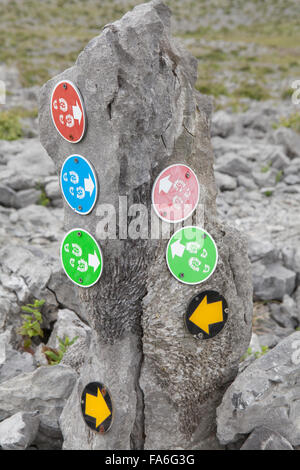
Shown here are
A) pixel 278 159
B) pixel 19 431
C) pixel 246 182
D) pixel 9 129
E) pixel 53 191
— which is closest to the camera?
pixel 19 431

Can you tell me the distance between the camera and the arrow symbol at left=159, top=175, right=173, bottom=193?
2816 mm

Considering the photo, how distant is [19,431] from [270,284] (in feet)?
12.4

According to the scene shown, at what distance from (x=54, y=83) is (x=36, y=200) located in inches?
212

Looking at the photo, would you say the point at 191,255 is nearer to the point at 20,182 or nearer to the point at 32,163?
the point at 20,182

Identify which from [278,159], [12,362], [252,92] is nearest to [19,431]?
[12,362]

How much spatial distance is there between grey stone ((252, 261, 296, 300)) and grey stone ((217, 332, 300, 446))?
9.01 feet

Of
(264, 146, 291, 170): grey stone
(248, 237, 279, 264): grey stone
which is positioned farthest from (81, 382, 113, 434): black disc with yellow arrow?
(264, 146, 291, 170): grey stone

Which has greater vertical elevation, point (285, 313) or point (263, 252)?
point (263, 252)

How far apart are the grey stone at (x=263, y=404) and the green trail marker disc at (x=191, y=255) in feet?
2.94

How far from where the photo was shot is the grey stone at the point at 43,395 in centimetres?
366

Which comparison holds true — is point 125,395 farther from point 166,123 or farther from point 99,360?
point 166,123

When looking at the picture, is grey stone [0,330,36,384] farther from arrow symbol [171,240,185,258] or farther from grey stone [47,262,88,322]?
arrow symbol [171,240,185,258]

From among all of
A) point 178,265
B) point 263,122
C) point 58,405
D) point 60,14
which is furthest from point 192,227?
point 60,14

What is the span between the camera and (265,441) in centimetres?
313
